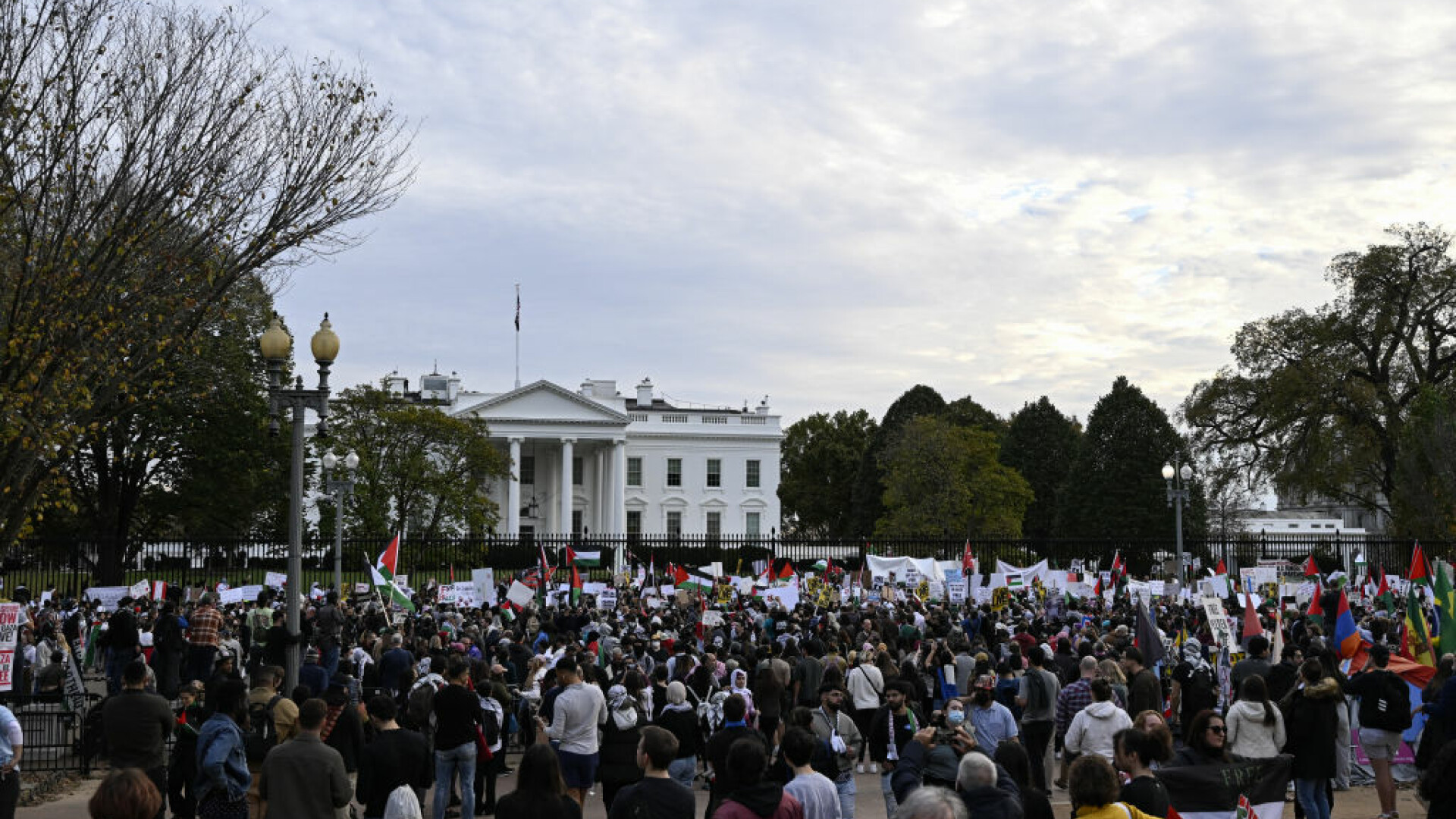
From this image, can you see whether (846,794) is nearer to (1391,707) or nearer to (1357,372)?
(1391,707)

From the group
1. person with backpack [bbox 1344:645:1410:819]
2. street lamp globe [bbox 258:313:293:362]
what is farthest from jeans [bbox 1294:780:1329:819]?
street lamp globe [bbox 258:313:293:362]

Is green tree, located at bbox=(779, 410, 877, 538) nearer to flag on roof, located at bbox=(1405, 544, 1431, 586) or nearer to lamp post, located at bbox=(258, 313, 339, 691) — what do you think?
flag on roof, located at bbox=(1405, 544, 1431, 586)

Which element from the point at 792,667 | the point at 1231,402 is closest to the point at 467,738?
the point at 792,667

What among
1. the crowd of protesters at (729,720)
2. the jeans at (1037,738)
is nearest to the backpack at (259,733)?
the crowd of protesters at (729,720)

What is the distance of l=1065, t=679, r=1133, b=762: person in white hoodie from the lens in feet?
34.5

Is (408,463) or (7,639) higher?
(408,463)

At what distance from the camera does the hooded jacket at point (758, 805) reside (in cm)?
693

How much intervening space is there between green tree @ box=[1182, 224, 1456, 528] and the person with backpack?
41933 millimetres

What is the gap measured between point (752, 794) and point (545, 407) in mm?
76724

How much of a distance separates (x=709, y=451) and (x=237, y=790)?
82074 mm

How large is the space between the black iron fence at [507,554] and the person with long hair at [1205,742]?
23.1 meters

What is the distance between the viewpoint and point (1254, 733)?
34.1 ft

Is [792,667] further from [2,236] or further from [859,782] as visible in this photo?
[2,236]

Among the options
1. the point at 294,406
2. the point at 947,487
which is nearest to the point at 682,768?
the point at 294,406
